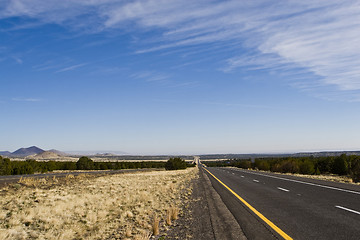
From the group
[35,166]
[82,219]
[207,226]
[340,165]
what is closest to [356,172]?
[207,226]

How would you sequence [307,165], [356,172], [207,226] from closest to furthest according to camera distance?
[207,226]
[356,172]
[307,165]

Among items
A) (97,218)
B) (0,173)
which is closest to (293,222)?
(97,218)

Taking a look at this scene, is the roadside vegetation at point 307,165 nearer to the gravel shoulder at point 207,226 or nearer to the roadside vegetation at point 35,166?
the gravel shoulder at point 207,226

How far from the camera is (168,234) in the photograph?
24.5 ft

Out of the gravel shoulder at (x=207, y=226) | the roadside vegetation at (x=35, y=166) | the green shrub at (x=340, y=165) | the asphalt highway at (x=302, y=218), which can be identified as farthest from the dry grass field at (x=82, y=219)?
the green shrub at (x=340, y=165)

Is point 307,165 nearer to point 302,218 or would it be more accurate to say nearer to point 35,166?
point 302,218

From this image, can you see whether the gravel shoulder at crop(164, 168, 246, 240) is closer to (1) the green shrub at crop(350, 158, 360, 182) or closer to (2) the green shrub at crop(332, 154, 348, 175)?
(1) the green shrub at crop(350, 158, 360, 182)

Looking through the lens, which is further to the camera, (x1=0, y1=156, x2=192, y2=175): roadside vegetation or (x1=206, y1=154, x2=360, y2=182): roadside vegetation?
(x1=206, y1=154, x2=360, y2=182): roadside vegetation

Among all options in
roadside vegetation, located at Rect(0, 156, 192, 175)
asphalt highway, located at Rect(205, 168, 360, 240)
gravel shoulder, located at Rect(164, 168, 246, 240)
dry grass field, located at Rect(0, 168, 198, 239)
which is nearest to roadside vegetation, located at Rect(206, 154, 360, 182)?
asphalt highway, located at Rect(205, 168, 360, 240)

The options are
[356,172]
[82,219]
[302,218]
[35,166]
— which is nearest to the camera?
[302,218]

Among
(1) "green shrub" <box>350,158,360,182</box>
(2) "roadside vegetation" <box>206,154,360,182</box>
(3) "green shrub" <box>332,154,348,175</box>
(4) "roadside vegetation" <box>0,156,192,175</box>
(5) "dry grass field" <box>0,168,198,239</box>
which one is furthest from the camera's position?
(3) "green shrub" <box>332,154,348,175</box>

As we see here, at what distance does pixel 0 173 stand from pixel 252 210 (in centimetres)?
4911

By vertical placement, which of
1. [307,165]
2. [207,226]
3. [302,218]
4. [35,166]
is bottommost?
[307,165]

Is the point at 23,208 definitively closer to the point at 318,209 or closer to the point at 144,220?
the point at 144,220
